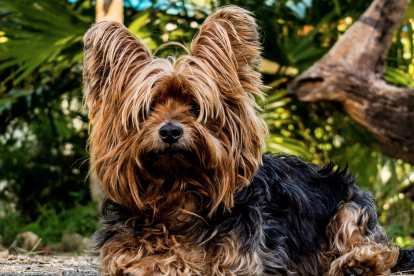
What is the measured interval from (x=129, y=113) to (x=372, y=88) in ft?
12.9

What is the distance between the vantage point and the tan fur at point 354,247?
4.13 meters

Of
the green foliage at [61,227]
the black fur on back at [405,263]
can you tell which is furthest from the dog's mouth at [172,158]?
the green foliage at [61,227]

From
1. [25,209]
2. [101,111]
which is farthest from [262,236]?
[25,209]

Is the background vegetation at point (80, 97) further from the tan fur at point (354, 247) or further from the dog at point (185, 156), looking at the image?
the dog at point (185, 156)

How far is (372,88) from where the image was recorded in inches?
269

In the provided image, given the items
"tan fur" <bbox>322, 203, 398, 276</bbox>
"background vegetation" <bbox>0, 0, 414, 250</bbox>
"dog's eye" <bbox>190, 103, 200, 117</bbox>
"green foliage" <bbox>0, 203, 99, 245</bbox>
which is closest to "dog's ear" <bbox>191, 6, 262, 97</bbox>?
"dog's eye" <bbox>190, 103, 200, 117</bbox>

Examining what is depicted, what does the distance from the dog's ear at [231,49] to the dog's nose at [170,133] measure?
496mm

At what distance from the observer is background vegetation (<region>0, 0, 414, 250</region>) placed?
7773 mm

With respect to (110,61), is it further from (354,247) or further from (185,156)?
(354,247)

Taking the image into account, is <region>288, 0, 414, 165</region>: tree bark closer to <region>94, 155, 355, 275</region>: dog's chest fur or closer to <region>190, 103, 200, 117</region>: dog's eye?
<region>94, 155, 355, 275</region>: dog's chest fur

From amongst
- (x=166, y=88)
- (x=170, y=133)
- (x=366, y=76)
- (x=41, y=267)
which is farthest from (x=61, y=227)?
(x=170, y=133)

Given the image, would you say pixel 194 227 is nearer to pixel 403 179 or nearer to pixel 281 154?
pixel 281 154

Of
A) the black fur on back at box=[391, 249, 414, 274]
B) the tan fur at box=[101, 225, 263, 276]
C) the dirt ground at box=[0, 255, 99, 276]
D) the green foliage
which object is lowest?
the green foliage

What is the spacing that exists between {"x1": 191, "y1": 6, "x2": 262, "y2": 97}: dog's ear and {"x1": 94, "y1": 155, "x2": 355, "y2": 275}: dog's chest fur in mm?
662
